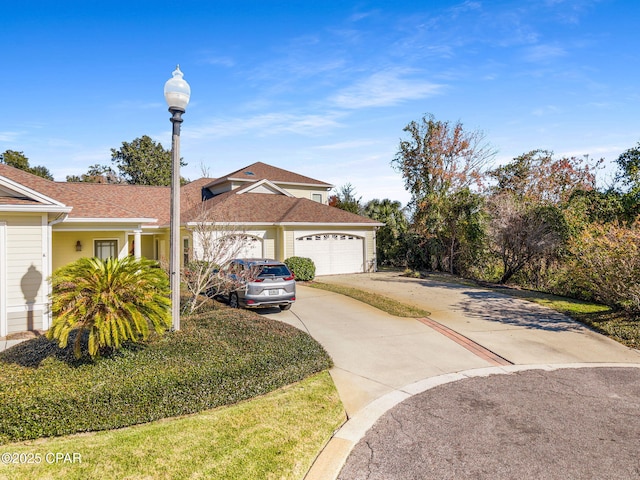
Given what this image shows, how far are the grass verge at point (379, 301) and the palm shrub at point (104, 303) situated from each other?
24.4 feet

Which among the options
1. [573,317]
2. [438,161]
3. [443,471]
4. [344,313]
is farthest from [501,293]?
[438,161]

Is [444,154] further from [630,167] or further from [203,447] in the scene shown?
[203,447]

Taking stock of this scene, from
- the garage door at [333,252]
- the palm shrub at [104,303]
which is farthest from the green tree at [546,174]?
the palm shrub at [104,303]

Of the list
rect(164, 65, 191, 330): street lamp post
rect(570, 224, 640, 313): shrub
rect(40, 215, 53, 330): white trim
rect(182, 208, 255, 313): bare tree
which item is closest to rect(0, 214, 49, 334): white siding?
rect(40, 215, 53, 330): white trim

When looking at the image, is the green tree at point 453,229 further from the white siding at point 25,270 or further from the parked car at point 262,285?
the white siding at point 25,270

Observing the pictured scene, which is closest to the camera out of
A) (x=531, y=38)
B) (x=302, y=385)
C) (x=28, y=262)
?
(x=302, y=385)

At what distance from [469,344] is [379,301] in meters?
4.52

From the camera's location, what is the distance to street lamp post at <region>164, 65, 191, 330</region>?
22.3ft

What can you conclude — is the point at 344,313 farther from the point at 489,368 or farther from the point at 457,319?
the point at 489,368

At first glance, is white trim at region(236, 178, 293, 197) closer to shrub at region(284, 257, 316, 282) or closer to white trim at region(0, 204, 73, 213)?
shrub at region(284, 257, 316, 282)

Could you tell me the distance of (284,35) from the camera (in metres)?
13.1

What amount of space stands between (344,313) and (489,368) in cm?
495

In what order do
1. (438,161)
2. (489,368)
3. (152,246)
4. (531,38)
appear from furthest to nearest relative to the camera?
(438,161)
(152,246)
(531,38)
(489,368)

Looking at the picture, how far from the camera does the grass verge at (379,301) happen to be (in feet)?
38.4
